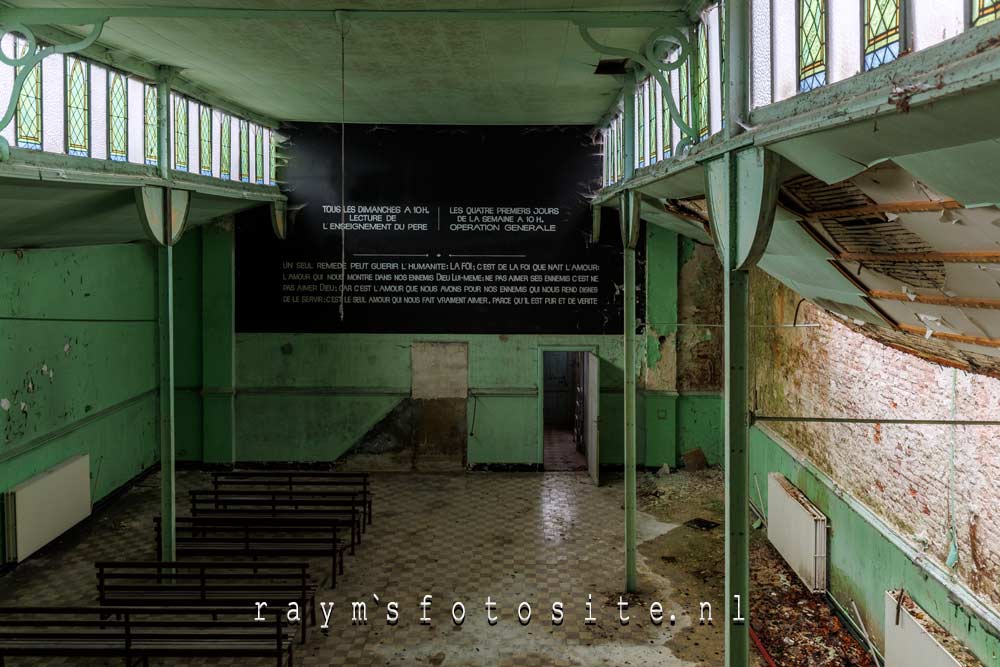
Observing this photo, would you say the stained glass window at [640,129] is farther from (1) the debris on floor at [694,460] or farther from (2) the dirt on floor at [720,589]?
(1) the debris on floor at [694,460]

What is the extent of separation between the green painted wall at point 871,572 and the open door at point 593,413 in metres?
2.85

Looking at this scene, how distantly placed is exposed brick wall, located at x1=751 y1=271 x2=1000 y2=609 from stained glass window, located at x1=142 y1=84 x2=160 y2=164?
6.54 metres

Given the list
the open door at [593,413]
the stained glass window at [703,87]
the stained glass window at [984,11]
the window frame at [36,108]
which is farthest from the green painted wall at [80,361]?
the stained glass window at [984,11]

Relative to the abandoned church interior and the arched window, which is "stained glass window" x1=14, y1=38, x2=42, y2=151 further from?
the arched window

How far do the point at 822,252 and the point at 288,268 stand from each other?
859cm

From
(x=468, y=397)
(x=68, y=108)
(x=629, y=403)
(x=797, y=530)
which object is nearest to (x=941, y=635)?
(x=797, y=530)

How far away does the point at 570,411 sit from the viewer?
49.3 feet

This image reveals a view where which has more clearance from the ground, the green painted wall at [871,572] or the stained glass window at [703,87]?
the stained glass window at [703,87]

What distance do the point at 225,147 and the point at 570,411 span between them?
8.17m

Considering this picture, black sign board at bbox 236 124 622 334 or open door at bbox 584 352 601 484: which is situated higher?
black sign board at bbox 236 124 622 334

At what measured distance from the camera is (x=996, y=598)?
4.48 metres

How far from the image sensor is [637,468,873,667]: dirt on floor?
607cm

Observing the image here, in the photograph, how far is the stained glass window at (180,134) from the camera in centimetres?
822

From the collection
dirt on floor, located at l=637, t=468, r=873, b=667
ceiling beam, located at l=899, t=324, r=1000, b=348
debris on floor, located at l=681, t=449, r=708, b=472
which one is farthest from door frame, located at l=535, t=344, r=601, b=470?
ceiling beam, located at l=899, t=324, r=1000, b=348
